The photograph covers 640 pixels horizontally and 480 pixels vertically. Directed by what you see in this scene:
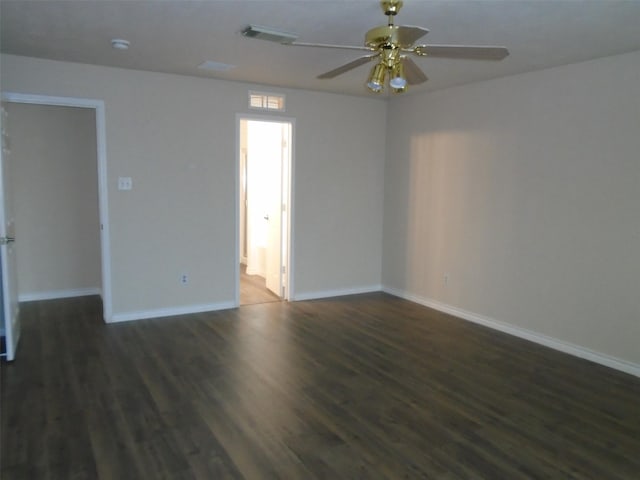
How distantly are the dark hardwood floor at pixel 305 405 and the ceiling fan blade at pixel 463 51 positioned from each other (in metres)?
2.23

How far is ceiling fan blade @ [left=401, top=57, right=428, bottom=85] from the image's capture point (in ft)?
9.50

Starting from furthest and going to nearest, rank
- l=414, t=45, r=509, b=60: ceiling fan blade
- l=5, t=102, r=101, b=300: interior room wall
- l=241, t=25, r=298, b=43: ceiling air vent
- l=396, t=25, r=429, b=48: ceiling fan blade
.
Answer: l=5, t=102, r=101, b=300: interior room wall < l=241, t=25, r=298, b=43: ceiling air vent < l=414, t=45, r=509, b=60: ceiling fan blade < l=396, t=25, r=429, b=48: ceiling fan blade

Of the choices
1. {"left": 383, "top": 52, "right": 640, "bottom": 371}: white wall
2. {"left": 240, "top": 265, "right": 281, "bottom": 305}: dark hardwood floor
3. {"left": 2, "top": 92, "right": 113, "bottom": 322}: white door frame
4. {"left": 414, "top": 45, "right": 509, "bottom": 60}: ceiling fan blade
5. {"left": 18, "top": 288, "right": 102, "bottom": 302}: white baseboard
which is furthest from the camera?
{"left": 240, "top": 265, "right": 281, "bottom": 305}: dark hardwood floor

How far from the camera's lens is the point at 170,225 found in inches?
199

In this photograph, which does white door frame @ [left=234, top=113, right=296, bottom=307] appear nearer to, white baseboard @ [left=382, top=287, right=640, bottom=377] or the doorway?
the doorway

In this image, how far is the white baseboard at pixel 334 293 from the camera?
594 cm

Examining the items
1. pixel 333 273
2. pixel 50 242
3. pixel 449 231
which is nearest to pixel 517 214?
pixel 449 231

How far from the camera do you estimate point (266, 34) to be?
3188 mm

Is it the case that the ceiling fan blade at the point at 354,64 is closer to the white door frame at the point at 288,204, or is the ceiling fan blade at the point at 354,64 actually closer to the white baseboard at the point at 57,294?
the white door frame at the point at 288,204

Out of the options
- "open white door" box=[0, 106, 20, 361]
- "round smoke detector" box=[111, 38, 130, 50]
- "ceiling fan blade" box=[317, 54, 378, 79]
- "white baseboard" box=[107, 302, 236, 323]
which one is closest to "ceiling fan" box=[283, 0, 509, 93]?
"ceiling fan blade" box=[317, 54, 378, 79]

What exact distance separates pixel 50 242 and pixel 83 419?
3.62 metres

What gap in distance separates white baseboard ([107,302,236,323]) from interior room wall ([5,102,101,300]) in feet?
4.64

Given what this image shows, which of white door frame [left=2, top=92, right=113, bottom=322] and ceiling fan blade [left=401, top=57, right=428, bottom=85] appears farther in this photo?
white door frame [left=2, top=92, right=113, bottom=322]

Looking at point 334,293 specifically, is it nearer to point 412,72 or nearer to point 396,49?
point 412,72
